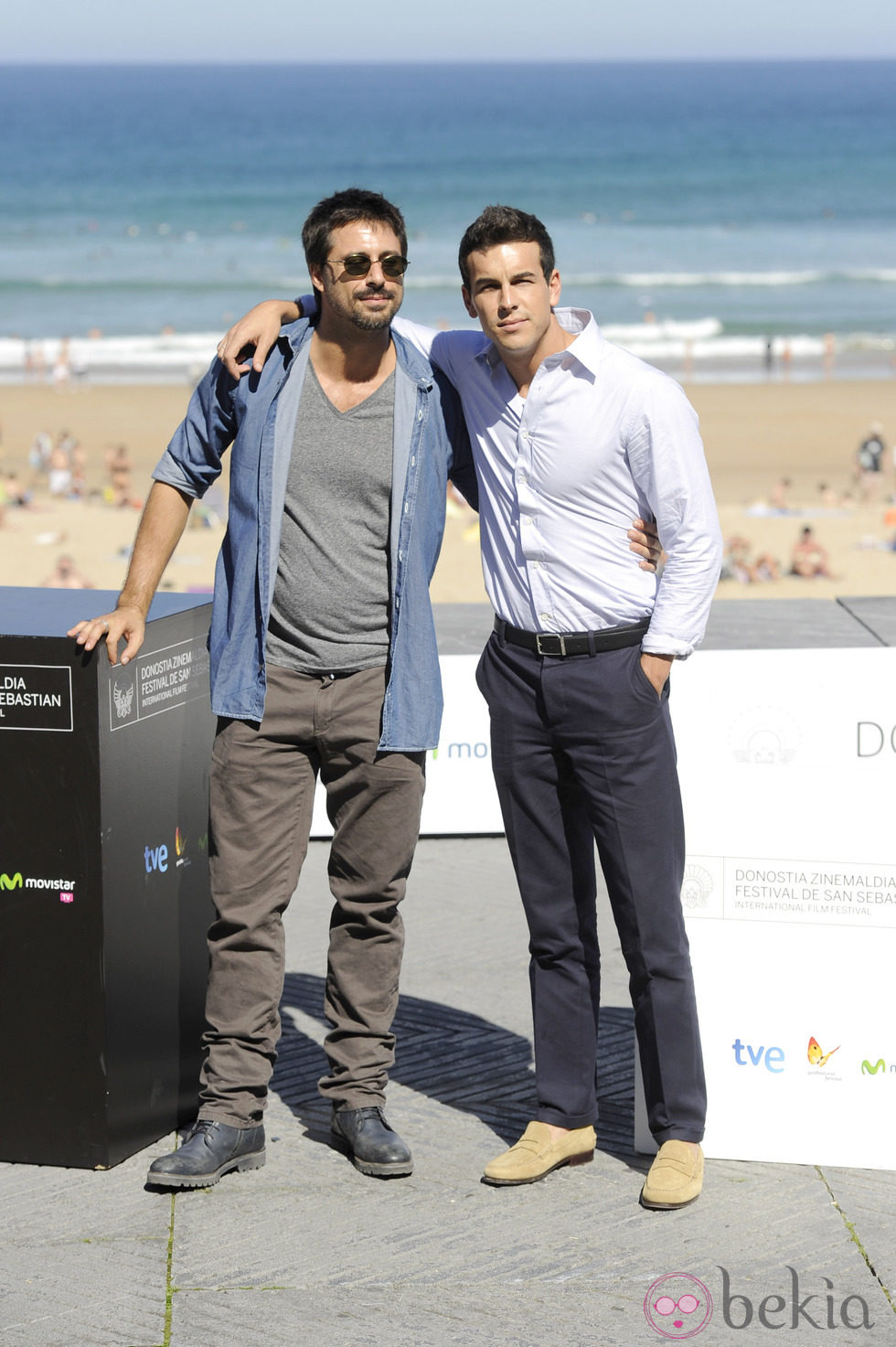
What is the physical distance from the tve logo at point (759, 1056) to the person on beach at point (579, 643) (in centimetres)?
14

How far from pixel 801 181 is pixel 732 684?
235ft

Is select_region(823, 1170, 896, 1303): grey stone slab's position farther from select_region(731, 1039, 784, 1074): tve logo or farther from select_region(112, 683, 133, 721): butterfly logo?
select_region(112, 683, 133, 721): butterfly logo

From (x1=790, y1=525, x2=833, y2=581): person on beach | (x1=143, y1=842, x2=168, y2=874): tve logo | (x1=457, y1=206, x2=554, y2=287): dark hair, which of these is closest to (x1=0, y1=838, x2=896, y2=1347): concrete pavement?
(x1=143, y1=842, x2=168, y2=874): tve logo

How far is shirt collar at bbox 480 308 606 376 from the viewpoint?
11.3 ft

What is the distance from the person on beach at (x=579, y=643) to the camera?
11.3 ft

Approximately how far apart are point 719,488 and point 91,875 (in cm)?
1757

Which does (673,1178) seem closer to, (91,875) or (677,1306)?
(677,1306)

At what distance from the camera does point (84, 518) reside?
17.1 meters

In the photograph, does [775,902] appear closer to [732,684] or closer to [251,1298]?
[732,684]

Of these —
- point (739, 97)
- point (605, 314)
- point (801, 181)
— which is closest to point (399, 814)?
point (605, 314)

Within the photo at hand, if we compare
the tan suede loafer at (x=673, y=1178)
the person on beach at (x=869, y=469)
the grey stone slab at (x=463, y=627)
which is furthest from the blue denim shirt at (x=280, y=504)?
the person on beach at (x=869, y=469)

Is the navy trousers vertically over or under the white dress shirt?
under

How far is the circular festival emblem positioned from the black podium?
1.32 m

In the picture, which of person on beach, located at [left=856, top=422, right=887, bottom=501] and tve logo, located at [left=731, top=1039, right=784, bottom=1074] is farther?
person on beach, located at [left=856, top=422, right=887, bottom=501]
